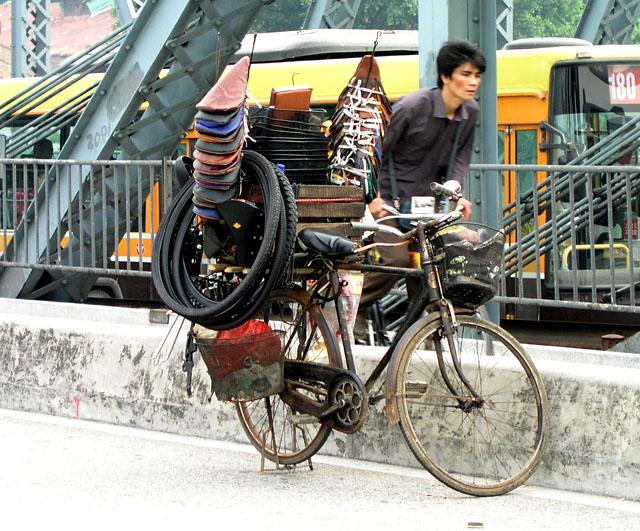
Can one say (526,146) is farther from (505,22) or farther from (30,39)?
(30,39)

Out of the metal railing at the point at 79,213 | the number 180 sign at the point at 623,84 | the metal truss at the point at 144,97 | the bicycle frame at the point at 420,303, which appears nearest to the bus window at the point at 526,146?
the number 180 sign at the point at 623,84

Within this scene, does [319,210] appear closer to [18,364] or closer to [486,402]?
[486,402]

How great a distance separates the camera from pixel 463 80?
6215 millimetres

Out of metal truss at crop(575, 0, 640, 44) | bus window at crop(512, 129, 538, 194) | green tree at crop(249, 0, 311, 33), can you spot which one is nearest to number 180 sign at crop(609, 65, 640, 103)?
bus window at crop(512, 129, 538, 194)

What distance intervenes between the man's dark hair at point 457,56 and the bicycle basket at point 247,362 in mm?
1610

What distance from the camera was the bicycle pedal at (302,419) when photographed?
18.5 ft

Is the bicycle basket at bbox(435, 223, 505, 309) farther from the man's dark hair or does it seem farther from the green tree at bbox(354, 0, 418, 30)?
the green tree at bbox(354, 0, 418, 30)

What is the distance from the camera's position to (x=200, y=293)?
573cm

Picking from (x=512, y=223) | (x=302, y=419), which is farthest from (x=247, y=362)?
(x=512, y=223)

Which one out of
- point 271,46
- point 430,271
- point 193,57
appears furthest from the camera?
point 271,46

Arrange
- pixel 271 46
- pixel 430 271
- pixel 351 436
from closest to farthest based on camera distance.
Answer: pixel 430 271 < pixel 351 436 < pixel 271 46

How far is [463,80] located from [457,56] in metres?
0.12

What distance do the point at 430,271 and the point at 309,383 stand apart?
0.77 meters

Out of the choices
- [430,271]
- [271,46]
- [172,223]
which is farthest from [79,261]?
[271,46]
